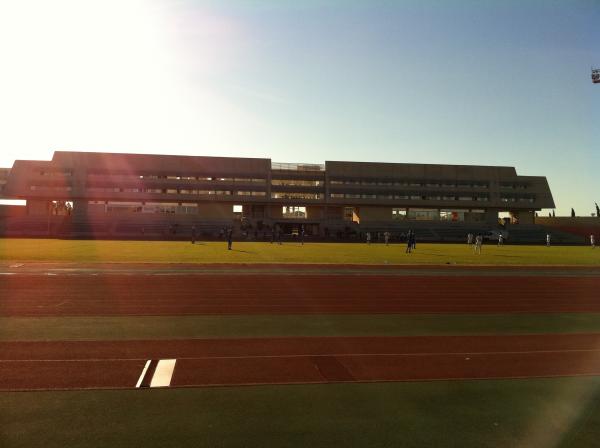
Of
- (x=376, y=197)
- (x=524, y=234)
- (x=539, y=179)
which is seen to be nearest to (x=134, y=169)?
(x=376, y=197)

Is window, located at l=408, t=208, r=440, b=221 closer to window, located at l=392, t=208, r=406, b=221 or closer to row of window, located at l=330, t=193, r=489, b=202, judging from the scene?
window, located at l=392, t=208, r=406, b=221

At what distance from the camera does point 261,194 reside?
7906 cm

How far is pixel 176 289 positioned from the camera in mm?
15898

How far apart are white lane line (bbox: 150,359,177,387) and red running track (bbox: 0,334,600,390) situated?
0.11 m

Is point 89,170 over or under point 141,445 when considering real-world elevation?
over

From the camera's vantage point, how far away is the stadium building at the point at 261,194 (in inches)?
2987

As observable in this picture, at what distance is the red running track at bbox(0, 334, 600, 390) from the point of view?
6.91 m

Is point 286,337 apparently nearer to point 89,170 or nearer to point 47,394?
point 47,394

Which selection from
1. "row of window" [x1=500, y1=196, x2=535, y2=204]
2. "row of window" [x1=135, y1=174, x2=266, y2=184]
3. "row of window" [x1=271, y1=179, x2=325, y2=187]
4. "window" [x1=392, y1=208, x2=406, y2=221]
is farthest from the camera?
"row of window" [x1=500, y1=196, x2=535, y2=204]

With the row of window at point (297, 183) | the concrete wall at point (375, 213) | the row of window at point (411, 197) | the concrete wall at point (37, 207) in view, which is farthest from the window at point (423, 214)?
the concrete wall at point (37, 207)

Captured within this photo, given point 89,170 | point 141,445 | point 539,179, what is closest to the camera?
point 141,445

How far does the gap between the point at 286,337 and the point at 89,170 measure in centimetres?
7564

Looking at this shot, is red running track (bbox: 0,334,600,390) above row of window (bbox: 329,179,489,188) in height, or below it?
below

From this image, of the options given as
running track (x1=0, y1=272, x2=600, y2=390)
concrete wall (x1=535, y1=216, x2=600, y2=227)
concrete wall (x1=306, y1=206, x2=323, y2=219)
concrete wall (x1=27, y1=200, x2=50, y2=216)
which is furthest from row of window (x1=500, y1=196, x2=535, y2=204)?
concrete wall (x1=27, y1=200, x2=50, y2=216)
